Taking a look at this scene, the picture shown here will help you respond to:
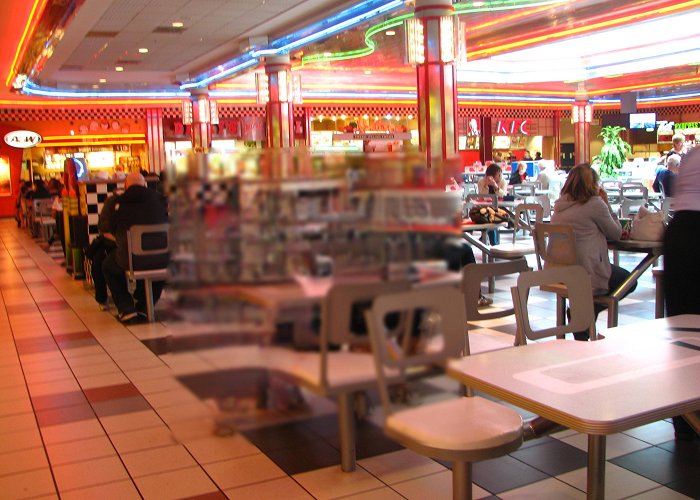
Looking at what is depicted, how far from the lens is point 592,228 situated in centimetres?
459

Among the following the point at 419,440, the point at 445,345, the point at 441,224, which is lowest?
the point at 419,440

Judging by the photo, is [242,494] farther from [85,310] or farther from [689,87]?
[689,87]

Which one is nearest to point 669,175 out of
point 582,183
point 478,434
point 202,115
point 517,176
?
point 517,176

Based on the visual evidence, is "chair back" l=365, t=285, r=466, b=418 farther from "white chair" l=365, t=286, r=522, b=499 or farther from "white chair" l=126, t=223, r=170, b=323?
"white chair" l=126, t=223, r=170, b=323

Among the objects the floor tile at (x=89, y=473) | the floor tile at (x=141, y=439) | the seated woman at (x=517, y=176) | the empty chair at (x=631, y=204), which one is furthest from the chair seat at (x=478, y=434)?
the seated woman at (x=517, y=176)

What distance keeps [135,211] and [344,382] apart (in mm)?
5611

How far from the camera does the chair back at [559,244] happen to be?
15.0 feet

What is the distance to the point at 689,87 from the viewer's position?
20141 millimetres

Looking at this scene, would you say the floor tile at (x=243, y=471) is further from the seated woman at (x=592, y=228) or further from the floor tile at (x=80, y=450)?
the seated woman at (x=592, y=228)

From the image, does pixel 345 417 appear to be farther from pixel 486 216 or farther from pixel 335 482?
pixel 486 216

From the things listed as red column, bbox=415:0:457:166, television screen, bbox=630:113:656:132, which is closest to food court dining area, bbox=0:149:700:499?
red column, bbox=415:0:457:166

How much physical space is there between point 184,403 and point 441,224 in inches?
14.0

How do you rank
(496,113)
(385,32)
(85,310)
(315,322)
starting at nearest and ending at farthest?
(315,322) < (85,310) < (385,32) < (496,113)

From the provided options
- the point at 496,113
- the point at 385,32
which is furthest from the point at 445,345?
the point at 496,113
